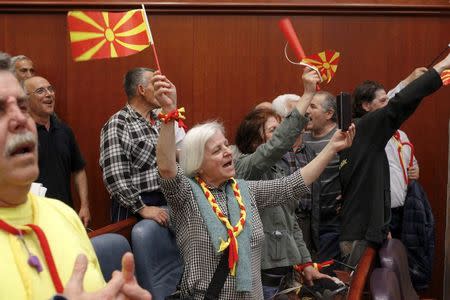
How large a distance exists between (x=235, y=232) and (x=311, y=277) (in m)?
0.70

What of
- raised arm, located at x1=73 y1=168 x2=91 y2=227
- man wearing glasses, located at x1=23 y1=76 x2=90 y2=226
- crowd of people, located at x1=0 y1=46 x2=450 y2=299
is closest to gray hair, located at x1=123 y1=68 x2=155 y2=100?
crowd of people, located at x1=0 y1=46 x2=450 y2=299

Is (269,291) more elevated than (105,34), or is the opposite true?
(105,34)

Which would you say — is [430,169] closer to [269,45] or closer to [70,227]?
[269,45]

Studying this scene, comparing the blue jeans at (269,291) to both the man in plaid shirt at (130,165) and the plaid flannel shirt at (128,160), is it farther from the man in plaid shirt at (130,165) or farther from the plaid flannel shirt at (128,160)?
the plaid flannel shirt at (128,160)

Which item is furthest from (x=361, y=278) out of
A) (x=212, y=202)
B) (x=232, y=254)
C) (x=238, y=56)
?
(x=238, y=56)

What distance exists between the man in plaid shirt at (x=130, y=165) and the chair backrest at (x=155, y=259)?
38 centimetres

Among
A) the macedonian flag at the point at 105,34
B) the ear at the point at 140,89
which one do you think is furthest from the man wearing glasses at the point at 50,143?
the macedonian flag at the point at 105,34

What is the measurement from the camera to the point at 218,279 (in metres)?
2.38

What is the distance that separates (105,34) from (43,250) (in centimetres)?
166

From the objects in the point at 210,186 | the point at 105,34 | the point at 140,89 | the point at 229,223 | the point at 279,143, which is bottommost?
the point at 229,223

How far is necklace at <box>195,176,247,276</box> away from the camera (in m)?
2.38

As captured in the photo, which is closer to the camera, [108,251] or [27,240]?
[27,240]

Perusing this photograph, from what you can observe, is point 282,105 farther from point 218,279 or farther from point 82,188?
point 218,279

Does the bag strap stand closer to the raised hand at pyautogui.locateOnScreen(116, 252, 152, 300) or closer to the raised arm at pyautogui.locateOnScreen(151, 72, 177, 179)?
the raised arm at pyautogui.locateOnScreen(151, 72, 177, 179)
